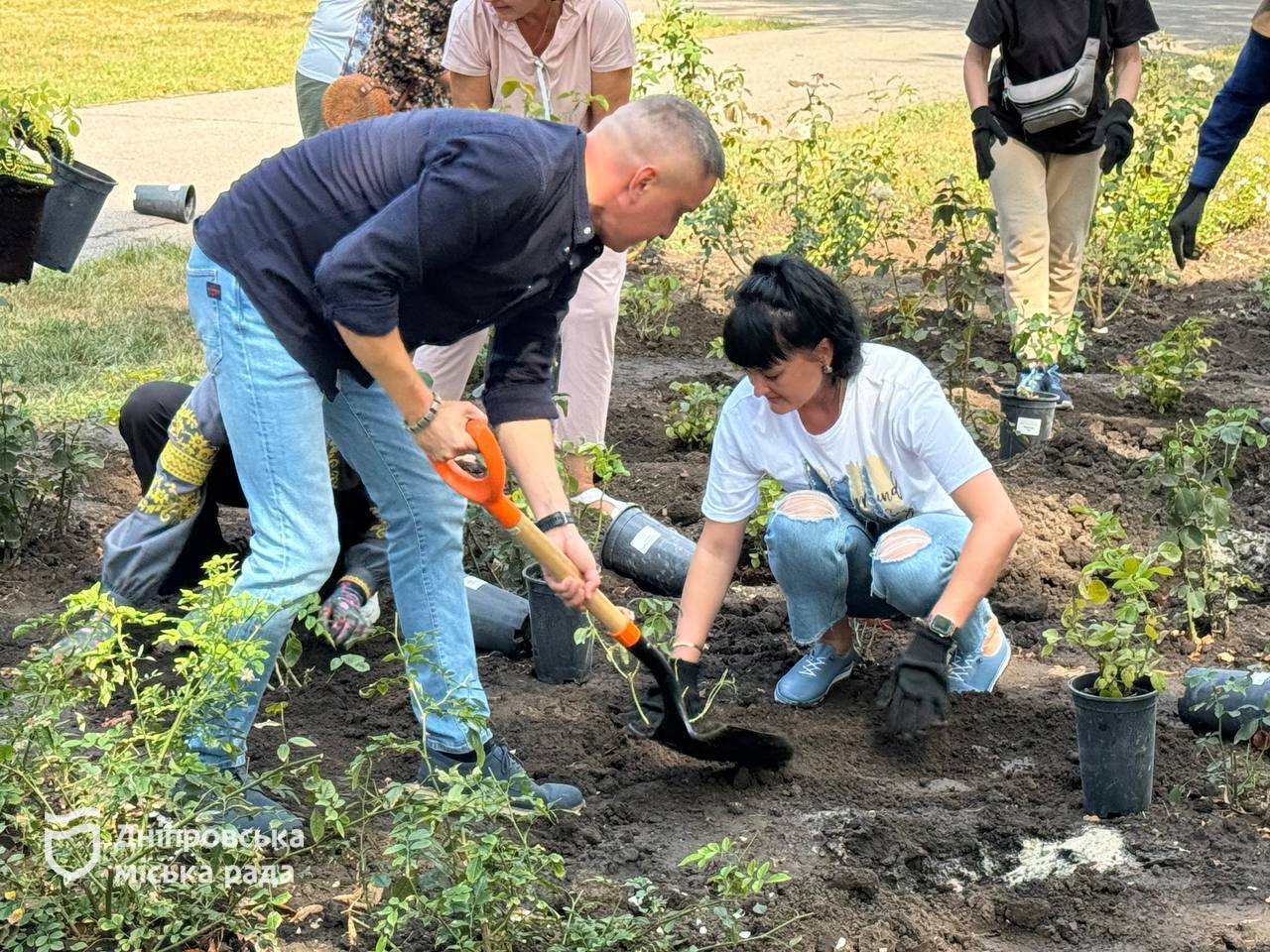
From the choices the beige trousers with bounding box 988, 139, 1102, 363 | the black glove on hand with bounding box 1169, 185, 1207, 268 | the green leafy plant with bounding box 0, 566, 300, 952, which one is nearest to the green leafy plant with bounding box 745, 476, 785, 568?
the beige trousers with bounding box 988, 139, 1102, 363

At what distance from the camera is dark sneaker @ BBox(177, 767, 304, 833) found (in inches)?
97.7

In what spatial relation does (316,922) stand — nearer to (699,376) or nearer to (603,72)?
(603,72)

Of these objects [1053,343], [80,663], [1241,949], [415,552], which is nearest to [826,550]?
[415,552]

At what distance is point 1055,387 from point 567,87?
2.16 meters

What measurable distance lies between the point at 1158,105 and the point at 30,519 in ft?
16.9

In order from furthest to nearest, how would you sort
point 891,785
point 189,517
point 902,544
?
1. point 189,517
2. point 902,544
3. point 891,785

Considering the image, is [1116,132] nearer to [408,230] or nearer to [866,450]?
[866,450]

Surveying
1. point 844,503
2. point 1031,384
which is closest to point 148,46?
point 1031,384

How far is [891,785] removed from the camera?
10.9ft

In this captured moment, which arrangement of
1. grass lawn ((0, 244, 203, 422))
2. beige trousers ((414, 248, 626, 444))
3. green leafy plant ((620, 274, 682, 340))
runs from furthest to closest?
green leafy plant ((620, 274, 682, 340)) → grass lawn ((0, 244, 203, 422)) → beige trousers ((414, 248, 626, 444))

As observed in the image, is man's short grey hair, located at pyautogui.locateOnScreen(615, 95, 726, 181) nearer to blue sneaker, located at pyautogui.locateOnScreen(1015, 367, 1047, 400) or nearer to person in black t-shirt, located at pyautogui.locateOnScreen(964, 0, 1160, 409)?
blue sneaker, located at pyautogui.locateOnScreen(1015, 367, 1047, 400)

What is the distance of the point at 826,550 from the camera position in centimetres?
350

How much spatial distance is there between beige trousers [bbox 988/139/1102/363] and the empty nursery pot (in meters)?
2.92

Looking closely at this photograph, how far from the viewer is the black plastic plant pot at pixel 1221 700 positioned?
3.27 metres
